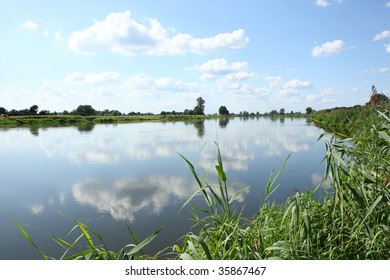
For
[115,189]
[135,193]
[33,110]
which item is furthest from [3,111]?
[135,193]

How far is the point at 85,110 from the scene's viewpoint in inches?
2680

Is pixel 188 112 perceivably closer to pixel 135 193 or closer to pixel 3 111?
pixel 3 111

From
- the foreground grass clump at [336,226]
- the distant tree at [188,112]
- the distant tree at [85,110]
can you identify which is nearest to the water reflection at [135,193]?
the foreground grass clump at [336,226]

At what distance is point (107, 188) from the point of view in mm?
8828

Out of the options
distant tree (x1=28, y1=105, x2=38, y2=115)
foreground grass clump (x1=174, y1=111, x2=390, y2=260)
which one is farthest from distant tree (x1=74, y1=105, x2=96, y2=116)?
foreground grass clump (x1=174, y1=111, x2=390, y2=260)

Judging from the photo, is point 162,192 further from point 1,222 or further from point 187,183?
point 1,222

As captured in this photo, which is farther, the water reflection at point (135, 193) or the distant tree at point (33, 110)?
the distant tree at point (33, 110)

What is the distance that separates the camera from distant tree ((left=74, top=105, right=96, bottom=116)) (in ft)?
220

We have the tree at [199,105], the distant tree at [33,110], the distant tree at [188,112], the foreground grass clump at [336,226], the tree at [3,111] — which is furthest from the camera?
the distant tree at [188,112]

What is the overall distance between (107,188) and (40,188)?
8.01 feet

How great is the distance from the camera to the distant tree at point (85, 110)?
66938 millimetres

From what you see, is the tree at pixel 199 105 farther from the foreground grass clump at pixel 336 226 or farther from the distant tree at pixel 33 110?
the foreground grass clump at pixel 336 226

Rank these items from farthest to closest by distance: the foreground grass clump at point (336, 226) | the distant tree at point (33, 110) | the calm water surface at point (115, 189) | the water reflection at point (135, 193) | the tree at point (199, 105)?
the tree at point (199, 105) → the distant tree at point (33, 110) → the water reflection at point (135, 193) → the calm water surface at point (115, 189) → the foreground grass clump at point (336, 226)

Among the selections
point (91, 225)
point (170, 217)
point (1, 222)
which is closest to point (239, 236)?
point (170, 217)
